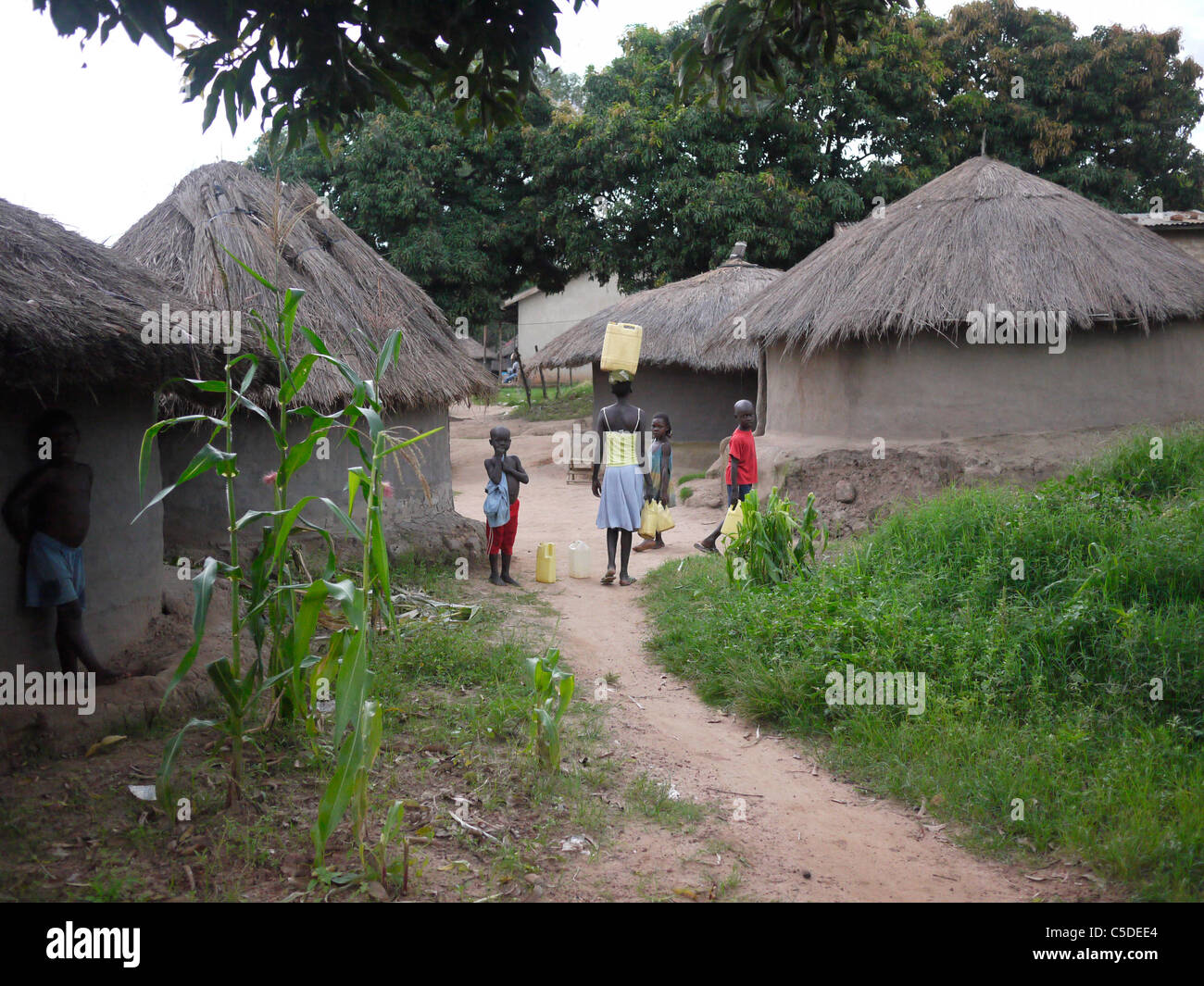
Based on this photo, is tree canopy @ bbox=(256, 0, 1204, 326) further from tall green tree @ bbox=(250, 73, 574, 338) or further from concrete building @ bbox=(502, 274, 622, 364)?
concrete building @ bbox=(502, 274, 622, 364)

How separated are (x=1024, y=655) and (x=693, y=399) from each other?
1148cm

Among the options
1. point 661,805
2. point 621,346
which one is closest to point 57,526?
point 661,805

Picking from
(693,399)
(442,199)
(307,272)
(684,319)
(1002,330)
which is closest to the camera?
(307,272)

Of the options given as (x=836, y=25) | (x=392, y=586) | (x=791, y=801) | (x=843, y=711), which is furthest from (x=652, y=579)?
(x=836, y=25)

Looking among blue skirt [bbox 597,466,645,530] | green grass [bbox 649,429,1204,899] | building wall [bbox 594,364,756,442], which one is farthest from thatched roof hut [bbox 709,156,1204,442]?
building wall [bbox 594,364,756,442]

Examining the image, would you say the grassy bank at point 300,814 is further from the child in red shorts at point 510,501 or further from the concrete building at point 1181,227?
the concrete building at point 1181,227

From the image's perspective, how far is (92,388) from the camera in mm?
4668

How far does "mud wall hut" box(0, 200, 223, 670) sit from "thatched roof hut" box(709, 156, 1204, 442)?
6.52m

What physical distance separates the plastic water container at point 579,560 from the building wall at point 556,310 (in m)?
22.5

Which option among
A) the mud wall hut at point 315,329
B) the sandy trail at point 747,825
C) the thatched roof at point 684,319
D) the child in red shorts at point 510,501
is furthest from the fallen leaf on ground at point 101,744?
the thatched roof at point 684,319

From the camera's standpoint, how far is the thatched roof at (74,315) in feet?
13.5

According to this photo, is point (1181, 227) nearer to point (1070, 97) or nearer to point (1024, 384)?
point (1070, 97)

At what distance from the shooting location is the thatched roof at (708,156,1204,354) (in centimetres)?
908
